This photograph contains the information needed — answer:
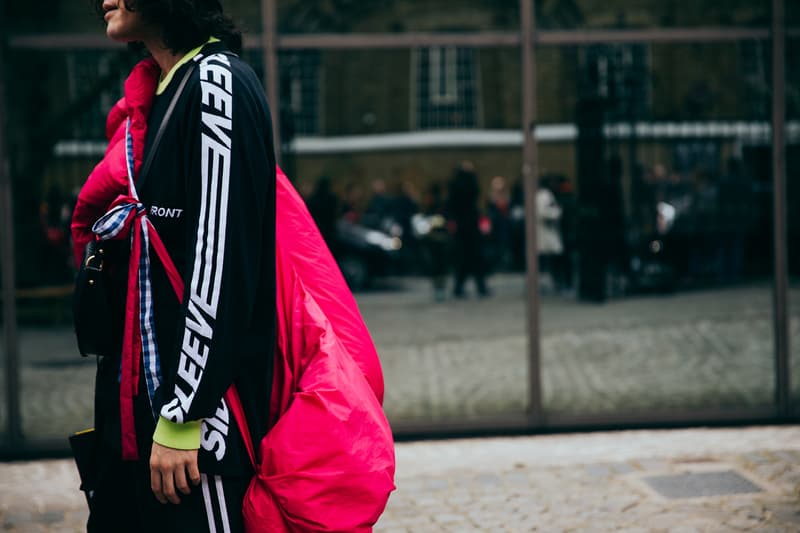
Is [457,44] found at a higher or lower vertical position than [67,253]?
higher

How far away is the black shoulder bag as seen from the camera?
217 centimetres

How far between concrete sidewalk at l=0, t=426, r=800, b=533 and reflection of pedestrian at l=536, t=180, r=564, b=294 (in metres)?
1.08

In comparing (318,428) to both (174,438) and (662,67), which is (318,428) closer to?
(174,438)

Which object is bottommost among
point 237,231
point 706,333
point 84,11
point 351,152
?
point 706,333

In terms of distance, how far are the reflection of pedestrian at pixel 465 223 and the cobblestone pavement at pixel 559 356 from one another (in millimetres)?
162

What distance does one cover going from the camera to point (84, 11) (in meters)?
6.43

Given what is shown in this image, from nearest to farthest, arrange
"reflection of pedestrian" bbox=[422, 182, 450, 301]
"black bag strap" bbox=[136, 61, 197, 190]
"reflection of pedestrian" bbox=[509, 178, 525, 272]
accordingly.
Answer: "black bag strap" bbox=[136, 61, 197, 190] → "reflection of pedestrian" bbox=[422, 182, 450, 301] → "reflection of pedestrian" bbox=[509, 178, 525, 272]

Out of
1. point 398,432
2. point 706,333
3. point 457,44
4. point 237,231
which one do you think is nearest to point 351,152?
point 457,44

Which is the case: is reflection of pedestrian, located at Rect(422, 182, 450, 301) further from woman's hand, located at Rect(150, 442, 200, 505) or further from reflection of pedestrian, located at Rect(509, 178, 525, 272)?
woman's hand, located at Rect(150, 442, 200, 505)

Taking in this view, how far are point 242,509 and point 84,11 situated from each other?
5.01 meters

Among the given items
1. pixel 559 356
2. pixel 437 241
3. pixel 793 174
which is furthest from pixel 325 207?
pixel 793 174

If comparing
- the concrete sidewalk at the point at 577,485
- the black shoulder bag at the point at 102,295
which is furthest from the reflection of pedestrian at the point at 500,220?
the black shoulder bag at the point at 102,295

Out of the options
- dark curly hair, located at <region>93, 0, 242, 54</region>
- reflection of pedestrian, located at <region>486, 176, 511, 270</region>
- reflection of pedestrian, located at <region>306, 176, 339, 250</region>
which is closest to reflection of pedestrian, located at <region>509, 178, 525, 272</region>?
reflection of pedestrian, located at <region>486, 176, 511, 270</region>

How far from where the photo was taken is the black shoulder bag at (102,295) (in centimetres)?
217
